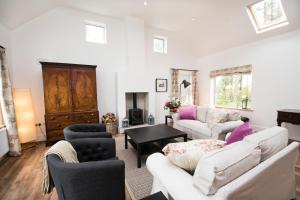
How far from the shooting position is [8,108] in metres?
2.75

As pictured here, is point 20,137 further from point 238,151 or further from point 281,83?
point 281,83

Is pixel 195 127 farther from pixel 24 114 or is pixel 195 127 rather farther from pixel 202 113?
pixel 24 114

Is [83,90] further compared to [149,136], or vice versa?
[83,90]

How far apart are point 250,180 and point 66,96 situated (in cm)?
376

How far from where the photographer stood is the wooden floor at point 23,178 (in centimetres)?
180

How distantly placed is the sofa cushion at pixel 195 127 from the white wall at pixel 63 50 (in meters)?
2.28

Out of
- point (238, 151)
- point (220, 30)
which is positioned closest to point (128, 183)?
point (238, 151)

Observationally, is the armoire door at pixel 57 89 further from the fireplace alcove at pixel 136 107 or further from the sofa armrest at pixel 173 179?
the sofa armrest at pixel 173 179

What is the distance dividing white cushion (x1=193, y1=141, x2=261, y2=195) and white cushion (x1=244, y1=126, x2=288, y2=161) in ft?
0.78

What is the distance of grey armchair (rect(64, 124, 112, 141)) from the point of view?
77.7 inches

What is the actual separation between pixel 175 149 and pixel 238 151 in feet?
1.66

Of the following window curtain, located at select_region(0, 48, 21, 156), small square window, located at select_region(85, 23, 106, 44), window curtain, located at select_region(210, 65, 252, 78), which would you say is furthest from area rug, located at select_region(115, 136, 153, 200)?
window curtain, located at select_region(210, 65, 252, 78)

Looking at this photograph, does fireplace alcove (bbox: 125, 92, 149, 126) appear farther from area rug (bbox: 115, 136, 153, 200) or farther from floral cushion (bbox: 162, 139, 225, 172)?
floral cushion (bbox: 162, 139, 225, 172)

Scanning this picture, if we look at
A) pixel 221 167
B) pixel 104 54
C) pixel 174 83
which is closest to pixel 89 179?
pixel 221 167
